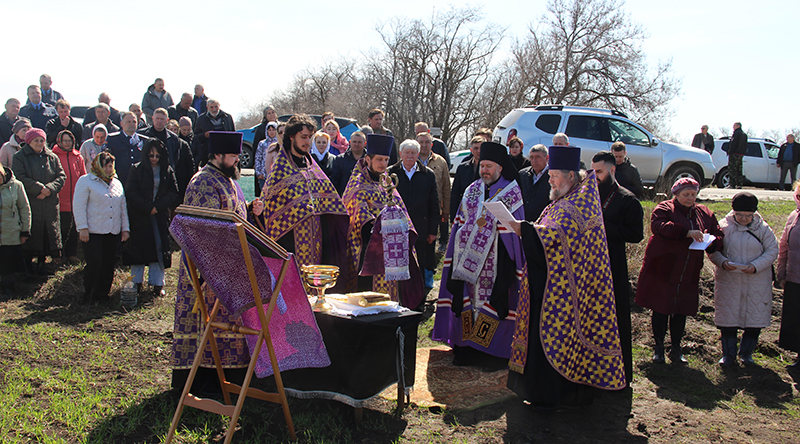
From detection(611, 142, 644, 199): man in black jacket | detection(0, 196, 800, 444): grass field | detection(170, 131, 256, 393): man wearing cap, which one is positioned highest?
detection(611, 142, 644, 199): man in black jacket

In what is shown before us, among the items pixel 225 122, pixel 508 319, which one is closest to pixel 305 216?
pixel 508 319

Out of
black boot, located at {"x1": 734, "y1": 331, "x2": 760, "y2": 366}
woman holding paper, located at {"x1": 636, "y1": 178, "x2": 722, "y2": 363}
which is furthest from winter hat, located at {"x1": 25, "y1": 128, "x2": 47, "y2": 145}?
black boot, located at {"x1": 734, "y1": 331, "x2": 760, "y2": 366}

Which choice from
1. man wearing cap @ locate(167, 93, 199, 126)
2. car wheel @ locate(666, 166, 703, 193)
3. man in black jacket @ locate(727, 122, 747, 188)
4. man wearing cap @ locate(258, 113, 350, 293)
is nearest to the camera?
man wearing cap @ locate(258, 113, 350, 293)

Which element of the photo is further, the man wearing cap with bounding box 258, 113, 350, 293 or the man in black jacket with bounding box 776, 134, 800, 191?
the man in black jacket with bounding box 776, 134, 800, 191

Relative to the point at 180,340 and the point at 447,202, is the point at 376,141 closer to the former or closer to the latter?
the point at 180,340

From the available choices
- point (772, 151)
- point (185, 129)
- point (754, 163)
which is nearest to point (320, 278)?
point (185, 129)

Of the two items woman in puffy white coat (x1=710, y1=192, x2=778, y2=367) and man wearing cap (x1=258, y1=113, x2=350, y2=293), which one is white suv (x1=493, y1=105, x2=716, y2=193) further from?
man wearing cap (x1=258, y1=113, x2=350, y2=293)

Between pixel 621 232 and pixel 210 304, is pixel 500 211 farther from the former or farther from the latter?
pixel 210 304

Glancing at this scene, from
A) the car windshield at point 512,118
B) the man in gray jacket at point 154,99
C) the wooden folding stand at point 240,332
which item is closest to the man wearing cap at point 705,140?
the car windshield at point 512,118

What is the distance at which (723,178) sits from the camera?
58.4 feet

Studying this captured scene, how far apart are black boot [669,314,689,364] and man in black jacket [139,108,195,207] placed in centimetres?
650

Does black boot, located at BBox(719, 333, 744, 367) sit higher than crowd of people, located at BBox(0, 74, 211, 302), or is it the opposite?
crowd of people, located at BBox(0, 74, 211, 302)

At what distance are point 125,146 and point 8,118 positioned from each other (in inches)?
110

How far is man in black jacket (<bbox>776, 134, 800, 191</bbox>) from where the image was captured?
1672 cm
